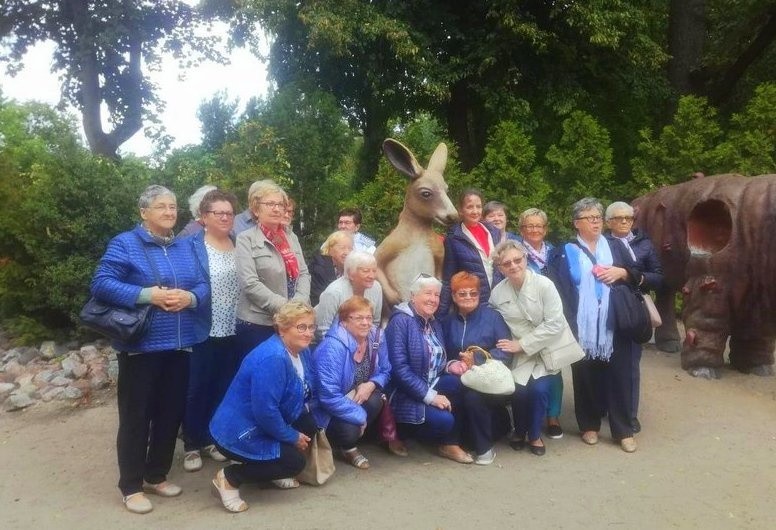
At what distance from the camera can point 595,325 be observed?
192 inches

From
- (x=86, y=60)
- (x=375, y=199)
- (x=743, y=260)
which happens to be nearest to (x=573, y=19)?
(x=375, y=199)

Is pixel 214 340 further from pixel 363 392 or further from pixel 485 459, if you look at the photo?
pixel 485 459

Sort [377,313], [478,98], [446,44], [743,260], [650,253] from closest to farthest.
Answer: [377,313], [650,253], [743,260], [446,44], [478,98]

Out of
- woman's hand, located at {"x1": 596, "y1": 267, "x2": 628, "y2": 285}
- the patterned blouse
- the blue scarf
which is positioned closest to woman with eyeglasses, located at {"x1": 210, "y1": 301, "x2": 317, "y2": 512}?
the patterned blouse

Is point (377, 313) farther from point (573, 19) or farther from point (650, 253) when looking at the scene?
point (573, 19)

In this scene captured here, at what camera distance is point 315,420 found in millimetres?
4219

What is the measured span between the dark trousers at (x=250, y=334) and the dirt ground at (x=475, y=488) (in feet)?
3.11

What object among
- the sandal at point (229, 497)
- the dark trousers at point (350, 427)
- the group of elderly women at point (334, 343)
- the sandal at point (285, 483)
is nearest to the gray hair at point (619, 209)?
the group of elderly women at point (334, 343)

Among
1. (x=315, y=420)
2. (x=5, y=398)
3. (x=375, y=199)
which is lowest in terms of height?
(x=5, y=398)

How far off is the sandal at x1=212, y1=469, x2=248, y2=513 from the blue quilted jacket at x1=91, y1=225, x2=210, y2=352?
0.90 meters

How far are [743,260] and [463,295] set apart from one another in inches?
136

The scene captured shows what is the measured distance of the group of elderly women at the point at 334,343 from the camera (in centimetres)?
389

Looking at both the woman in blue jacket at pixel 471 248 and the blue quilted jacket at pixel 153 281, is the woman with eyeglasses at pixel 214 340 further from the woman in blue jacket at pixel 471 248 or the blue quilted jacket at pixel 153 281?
the woman in blue jacket at pixel 471 248

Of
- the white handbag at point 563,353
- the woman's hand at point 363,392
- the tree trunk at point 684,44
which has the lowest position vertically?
the woman's hand at point 363,392
